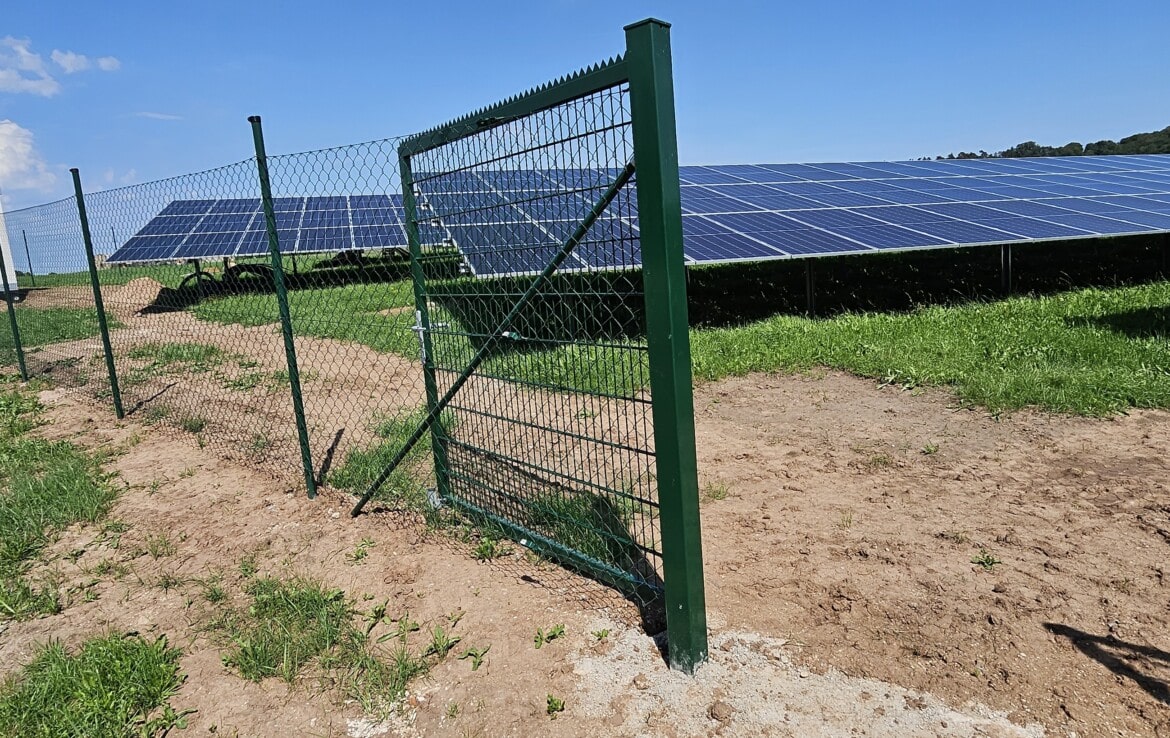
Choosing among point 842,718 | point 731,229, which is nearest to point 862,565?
point 842,718

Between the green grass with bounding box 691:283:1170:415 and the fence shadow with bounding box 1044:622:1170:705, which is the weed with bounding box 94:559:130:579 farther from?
the green grass with bounding box 691:283:1170:415

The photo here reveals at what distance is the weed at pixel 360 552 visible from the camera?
3.44 m

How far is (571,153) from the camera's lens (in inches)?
101

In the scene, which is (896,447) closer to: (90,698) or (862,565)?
(862,565)

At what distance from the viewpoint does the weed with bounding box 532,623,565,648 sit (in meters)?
2.65

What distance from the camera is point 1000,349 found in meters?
6.21

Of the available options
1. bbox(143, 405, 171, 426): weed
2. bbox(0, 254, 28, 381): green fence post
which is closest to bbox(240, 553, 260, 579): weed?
bbox(143, 405, 171, 426): weed

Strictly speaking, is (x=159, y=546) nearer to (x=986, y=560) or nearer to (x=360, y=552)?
(x=360, y=552)

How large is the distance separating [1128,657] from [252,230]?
50.3ft

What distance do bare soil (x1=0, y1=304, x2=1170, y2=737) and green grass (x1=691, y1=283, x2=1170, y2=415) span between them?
0.46 metres

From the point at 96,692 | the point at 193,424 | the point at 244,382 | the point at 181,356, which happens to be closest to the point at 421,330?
the point at 96,692

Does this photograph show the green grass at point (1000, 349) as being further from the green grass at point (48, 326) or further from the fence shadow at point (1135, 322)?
the green grass at point (48, 326)

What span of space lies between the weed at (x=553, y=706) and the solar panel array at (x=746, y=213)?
4.70ft

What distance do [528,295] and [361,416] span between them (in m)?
3.46
